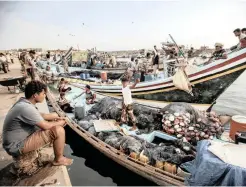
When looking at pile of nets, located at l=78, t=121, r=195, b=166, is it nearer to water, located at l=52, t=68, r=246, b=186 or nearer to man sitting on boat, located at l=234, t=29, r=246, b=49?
water, located at l=52, t=68, r=246, b=186

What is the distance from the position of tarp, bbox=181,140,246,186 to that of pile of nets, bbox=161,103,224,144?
201cm

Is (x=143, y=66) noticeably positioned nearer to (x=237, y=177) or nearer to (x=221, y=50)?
(x=221, y=50)

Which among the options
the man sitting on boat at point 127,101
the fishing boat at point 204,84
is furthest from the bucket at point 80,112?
the fishing boat at point 204,84

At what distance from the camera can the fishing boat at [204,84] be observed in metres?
6.65

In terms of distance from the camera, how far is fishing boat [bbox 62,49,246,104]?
21.8 ft

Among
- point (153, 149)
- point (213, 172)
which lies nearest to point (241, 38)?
point (153, 149)

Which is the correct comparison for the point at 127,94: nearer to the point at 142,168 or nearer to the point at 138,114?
the point at 138,114

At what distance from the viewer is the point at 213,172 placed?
3.52 m

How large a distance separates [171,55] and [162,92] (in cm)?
188

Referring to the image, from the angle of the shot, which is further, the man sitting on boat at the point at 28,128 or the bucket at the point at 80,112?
the bucket at the point at 80,112

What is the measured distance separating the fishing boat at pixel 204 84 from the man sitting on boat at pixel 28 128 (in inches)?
199

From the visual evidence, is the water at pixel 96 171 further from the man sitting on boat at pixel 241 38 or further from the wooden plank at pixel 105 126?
the man sitting on boat at pixel 241 38

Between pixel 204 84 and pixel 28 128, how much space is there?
5758mm

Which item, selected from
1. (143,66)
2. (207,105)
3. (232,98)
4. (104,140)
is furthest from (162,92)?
(232,98)
